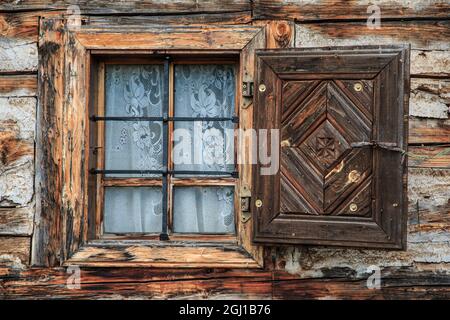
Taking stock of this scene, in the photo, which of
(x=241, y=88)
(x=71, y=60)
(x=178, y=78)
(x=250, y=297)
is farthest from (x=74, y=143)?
(x=250, y=297)

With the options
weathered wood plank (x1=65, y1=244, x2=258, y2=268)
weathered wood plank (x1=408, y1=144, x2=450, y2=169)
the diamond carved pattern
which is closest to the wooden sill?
weathered wood plank (x1=65, y1=244, x2=258, y2=268)

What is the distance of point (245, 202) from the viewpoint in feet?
9.65

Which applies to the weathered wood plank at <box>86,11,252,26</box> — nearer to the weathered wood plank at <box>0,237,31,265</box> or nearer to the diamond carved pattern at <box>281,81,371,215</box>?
the diamond carved pattern at <box>281,81,371,215</box>

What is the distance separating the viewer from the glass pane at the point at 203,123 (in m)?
3.13

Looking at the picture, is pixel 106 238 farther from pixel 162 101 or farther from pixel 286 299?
pixel 286 299

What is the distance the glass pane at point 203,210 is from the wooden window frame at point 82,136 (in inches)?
4.2

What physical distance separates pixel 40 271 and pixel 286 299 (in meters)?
1.25

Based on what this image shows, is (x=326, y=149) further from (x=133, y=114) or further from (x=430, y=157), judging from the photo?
(x=133, y=114)

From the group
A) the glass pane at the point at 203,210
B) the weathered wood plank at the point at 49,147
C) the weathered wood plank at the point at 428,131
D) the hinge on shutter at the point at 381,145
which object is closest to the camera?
the hinge on shutter at the point at 381,145

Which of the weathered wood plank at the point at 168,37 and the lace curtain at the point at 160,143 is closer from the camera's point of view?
the weathered wood plank at the point at 168,37

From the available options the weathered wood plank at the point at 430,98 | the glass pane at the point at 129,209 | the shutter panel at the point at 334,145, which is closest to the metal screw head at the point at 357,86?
the shutter panel at the point at 334,145

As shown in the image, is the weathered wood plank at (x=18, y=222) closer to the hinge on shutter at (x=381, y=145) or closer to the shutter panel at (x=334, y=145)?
the shutter panel at (x=334, y=145)

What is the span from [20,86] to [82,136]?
419 mm

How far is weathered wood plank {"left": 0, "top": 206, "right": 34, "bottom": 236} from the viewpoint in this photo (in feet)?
9.93
